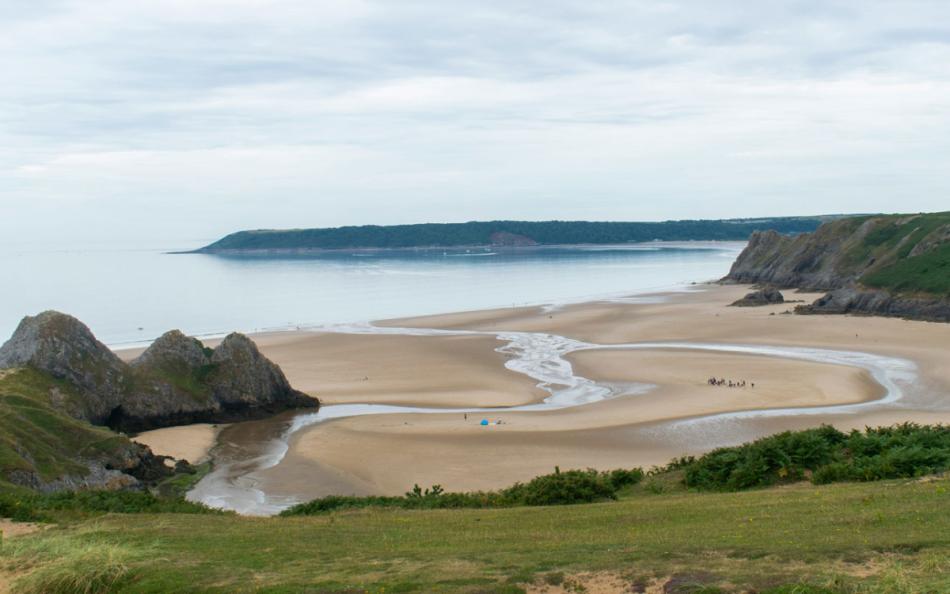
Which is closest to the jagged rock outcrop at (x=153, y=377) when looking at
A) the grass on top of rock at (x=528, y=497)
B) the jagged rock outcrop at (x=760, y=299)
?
the grass on top of rock at (x=528, y=497)

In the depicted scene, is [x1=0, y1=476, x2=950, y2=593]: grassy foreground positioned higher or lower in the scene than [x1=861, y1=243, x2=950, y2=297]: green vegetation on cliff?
lower

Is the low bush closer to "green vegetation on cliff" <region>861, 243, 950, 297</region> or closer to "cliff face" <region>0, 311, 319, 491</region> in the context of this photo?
"cliff face" <region>0, 311, 319, 491</region>

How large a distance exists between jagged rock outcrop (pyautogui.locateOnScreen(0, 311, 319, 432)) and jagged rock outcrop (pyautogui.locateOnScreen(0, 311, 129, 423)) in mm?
38

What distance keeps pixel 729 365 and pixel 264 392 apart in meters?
25.1

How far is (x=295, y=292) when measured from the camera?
346ft

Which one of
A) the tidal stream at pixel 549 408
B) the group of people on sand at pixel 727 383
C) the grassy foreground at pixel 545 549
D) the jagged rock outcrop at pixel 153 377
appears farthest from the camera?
the group of people on sand at pixel 727 383

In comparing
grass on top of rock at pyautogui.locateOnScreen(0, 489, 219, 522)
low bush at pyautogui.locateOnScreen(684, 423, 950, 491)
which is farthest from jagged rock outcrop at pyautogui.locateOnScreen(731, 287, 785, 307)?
grass on top of rock at pyautogui.locateOnScreen(0, 489, 219, 522)

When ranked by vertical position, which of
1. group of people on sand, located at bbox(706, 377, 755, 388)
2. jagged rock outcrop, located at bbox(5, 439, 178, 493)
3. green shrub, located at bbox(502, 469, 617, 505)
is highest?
green shrub, located at bbox(502, 469, 617, 505)

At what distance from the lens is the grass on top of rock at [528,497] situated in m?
19.9

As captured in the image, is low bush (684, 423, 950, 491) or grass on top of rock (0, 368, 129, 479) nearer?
low bush (684, 423, 950, 491)

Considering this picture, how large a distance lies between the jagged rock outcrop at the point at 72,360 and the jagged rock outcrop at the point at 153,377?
4cm

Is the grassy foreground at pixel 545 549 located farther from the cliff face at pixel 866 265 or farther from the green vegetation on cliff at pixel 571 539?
the cliff face at pixel 866 265

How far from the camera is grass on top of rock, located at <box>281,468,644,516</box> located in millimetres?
19906

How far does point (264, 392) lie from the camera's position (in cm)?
3803
